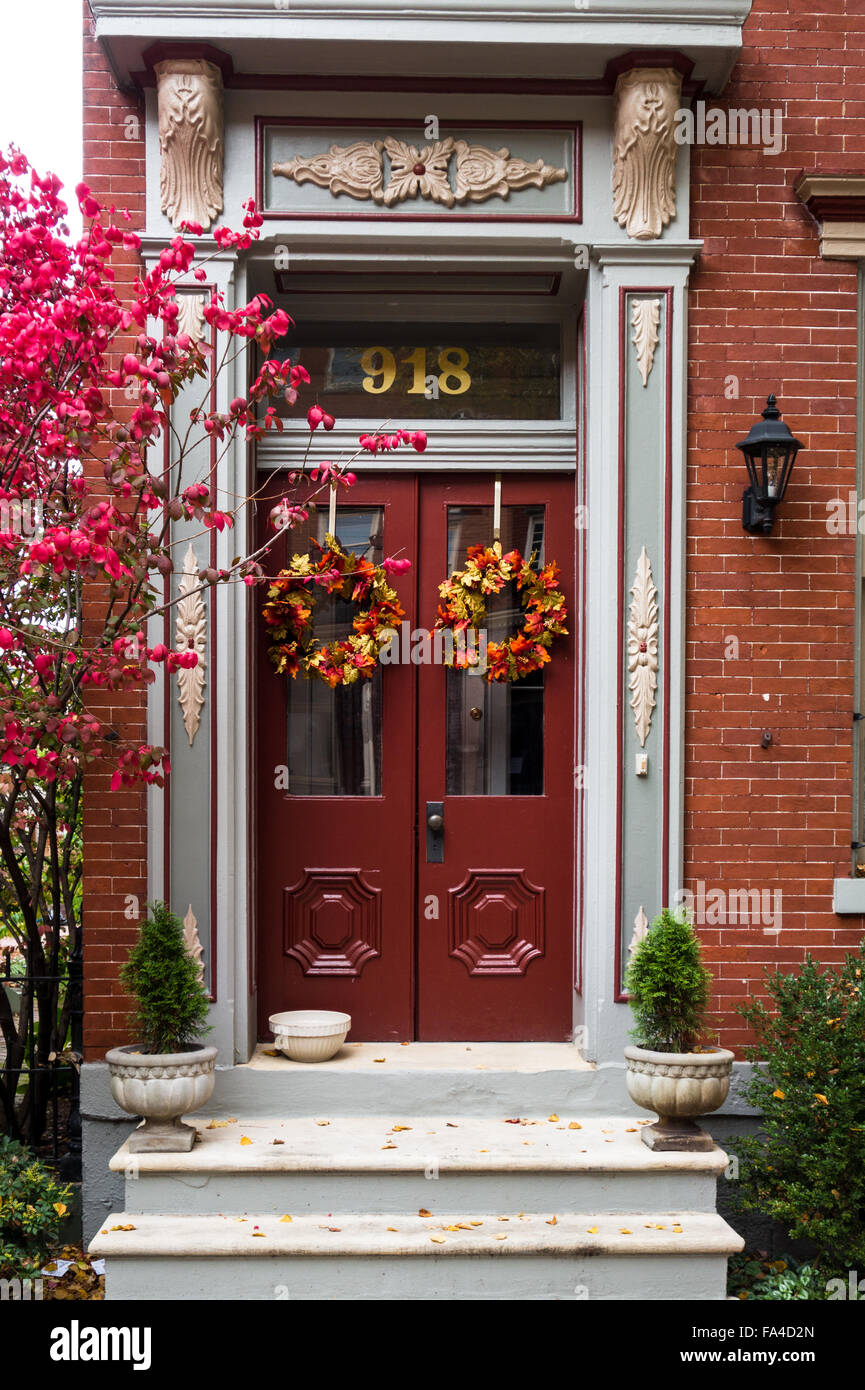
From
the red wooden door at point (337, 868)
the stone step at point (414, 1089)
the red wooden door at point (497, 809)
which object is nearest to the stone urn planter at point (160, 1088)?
the stone step at point (414, 1089)

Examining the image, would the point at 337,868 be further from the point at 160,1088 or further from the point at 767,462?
the point at 767,462

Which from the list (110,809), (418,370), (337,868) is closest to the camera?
(110,809)

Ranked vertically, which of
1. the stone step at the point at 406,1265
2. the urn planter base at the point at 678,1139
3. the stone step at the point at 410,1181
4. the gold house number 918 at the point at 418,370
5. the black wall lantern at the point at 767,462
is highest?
the gold house number 918 at the point at 418,370

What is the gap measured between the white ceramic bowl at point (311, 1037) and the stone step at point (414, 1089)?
0.05 metres

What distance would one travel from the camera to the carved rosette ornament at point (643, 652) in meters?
5.41

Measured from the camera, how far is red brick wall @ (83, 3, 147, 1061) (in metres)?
5.32

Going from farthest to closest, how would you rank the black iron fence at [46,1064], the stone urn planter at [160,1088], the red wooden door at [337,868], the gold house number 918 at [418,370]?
the gold house number 918 at [418,370], the red wooden door at [337,868], the black iron fence at [46,1064], the stone urn planter at [160,1088]

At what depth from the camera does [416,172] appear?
5.40 metres

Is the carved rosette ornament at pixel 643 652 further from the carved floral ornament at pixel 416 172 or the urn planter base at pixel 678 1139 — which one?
the carved floral ornament at pixel 416 172

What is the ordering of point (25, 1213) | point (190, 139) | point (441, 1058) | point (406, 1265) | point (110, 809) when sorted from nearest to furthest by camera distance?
1. point (406, 1265)
2. point (25, 1213)
3. point (190, 139)
4. point (110, 809)
5. point (441, 1058)

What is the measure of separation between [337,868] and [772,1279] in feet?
8.34

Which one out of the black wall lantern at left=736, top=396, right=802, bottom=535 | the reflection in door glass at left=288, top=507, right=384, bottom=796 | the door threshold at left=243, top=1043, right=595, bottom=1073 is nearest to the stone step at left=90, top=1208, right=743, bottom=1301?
the door threshold at left=243, top=1043, right=595, bottom=1073

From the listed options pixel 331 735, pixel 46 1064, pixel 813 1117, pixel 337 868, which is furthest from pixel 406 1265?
pixel 331 735
